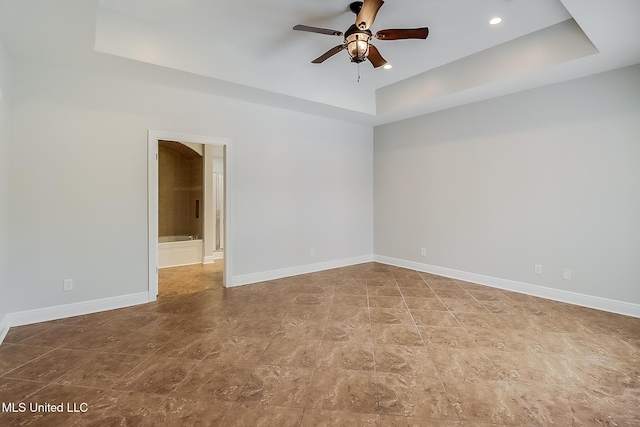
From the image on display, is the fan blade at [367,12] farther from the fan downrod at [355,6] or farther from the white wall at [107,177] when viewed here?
the white wall at [107,177]

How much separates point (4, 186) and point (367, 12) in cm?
376

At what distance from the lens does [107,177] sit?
343 cm

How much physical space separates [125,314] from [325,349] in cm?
236

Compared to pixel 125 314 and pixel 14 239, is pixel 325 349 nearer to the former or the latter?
pixel 125 314

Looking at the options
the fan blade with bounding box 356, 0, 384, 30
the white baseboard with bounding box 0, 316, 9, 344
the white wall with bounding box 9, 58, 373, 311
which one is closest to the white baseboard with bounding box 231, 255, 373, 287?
the white wall with bounding box 9, 58, 373, 311

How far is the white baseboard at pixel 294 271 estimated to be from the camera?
4.46 meters

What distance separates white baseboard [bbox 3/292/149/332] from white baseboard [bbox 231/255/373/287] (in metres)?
1.26

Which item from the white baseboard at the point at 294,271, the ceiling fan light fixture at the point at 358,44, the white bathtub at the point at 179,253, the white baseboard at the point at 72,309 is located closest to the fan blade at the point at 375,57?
the ceiling fan light fixture at the point at 358,44

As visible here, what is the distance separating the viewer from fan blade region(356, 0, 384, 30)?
2.37m

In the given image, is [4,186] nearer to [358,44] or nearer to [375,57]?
[358,44]

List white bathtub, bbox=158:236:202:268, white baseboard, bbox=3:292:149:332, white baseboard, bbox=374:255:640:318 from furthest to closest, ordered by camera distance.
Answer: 1. white bathtub, bbox=158:236:202:268
2. white baseboard, bbox=374:255:640:318
3. white baseboard, bbox=3:292:149:332

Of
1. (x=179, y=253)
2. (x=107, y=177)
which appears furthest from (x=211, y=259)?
(x=107, y=177)

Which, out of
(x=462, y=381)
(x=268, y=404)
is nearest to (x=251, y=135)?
(x=268, y=404)

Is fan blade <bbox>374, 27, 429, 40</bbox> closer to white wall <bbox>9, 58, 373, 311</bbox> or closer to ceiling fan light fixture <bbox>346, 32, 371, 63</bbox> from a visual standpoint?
ceiling fan light fixture <bbox>346, 32, 371, 63</bbox>
